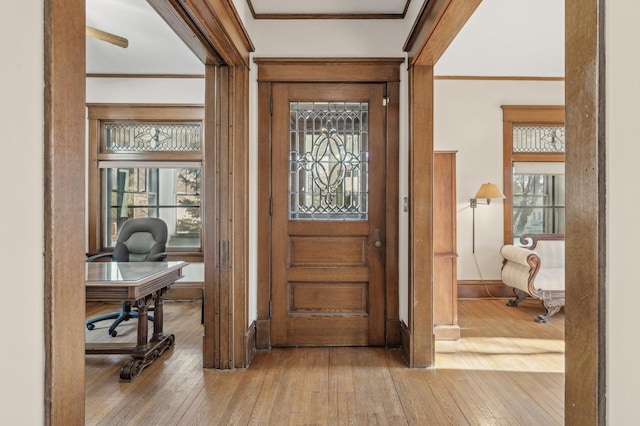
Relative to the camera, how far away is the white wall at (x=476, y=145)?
4.96 m

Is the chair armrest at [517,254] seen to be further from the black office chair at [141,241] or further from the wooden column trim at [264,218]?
the black office chair at [141,241]

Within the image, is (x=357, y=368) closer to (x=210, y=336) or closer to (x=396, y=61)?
(x=210, y=336)

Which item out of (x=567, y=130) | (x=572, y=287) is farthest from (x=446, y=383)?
(x=567, y=130)

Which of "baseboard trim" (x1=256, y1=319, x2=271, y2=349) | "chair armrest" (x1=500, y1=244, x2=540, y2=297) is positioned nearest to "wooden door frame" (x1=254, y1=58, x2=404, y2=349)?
"baseboard trim" (x1=256, y1=319, x2=271, y2=349)

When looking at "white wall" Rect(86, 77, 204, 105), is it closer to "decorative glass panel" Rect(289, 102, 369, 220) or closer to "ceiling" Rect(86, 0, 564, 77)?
"ceiling" Rect(86, 0, 564, 77)

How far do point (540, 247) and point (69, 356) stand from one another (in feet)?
16.3

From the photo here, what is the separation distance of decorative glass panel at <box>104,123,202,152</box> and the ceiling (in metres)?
0.69

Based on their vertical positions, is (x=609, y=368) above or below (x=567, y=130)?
below

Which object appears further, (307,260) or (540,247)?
(540,247)

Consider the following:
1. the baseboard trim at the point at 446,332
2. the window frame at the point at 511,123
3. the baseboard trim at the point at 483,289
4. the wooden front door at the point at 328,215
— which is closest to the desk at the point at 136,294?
the wooden front door at the point at 328,215

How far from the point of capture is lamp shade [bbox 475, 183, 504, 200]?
4.59m

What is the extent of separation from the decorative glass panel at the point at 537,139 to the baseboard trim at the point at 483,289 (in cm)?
183

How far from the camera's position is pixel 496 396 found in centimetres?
237

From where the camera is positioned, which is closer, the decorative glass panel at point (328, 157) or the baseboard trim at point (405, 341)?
the baseboard trim at point (405, 341)
